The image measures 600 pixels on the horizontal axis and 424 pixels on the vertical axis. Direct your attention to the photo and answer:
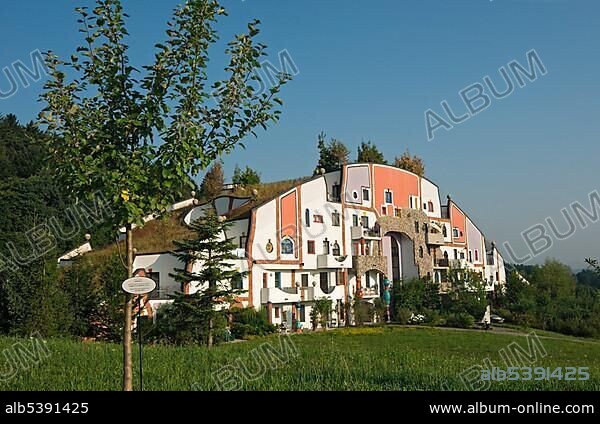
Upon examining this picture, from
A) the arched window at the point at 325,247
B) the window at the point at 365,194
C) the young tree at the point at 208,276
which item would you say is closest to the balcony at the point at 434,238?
the window at the point at 365,194

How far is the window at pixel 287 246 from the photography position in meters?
35.1

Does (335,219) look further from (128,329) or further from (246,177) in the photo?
(128,329)

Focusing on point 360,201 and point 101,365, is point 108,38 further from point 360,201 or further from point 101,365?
point 360,201

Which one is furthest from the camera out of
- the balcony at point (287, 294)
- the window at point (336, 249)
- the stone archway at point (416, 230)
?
the stone archway at point (416, 230)

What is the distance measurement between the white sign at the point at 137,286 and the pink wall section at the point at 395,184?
36.6 m

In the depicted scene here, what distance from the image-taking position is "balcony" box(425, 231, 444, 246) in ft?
152

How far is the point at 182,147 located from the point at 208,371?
17.0 feet

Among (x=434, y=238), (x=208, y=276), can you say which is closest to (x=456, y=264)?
(x=434, y=238)

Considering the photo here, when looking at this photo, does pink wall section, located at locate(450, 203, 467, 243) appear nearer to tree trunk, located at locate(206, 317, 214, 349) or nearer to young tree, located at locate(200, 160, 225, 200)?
young tree, located at locate(200, 160, 225, 200)

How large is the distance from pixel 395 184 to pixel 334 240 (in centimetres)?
820

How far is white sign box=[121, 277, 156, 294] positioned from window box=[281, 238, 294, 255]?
93.2 ft
